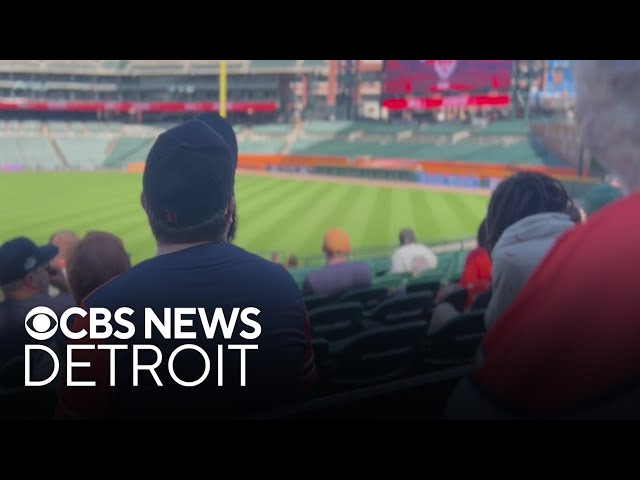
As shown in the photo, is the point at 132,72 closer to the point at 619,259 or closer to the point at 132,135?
the point at 132,135

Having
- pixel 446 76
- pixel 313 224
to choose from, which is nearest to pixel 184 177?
pixel 313 224

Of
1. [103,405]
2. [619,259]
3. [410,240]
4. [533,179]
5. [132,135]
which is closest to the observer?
[619,259]

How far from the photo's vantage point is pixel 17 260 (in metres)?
3.23

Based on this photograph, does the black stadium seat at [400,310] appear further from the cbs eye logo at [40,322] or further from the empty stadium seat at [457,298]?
the cbs eye logo at [40,322]

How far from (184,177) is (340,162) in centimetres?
2990

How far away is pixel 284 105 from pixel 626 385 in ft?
147

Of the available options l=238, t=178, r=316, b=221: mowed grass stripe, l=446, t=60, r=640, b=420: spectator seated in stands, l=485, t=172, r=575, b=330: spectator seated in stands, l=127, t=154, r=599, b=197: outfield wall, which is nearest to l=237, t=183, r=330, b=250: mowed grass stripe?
l=238, t=178, r=316, b=221: mowed grass stripe

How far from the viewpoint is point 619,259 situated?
0.88 m

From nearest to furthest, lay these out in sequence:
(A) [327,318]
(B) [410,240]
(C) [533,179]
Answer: (C) [533,179], (A) [327,318], (B) [410,240]

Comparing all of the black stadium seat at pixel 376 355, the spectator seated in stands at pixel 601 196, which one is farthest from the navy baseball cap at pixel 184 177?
the spectator seated in stands at pixel 601 196

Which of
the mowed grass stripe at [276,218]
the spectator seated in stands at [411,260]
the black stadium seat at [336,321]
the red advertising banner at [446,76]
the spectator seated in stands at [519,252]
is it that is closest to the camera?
the spectator seated in stands at [519,252]

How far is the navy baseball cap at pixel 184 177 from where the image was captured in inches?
62.2

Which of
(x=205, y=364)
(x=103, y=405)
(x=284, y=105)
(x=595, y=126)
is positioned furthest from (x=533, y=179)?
(x=284, y=105)

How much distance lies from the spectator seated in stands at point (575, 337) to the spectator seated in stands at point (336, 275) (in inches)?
152
